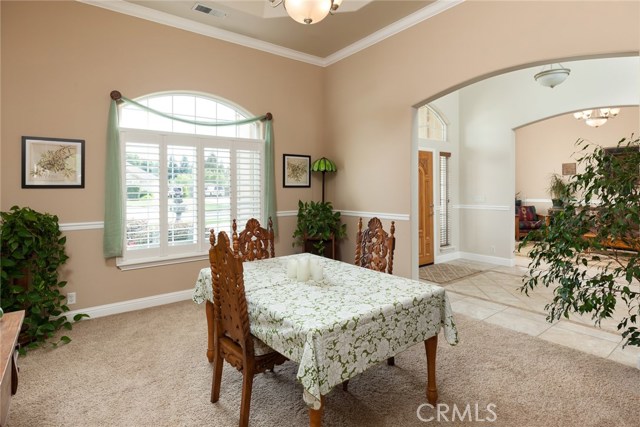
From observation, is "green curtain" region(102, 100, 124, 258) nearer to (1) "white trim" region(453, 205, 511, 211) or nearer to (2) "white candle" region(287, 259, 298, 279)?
(2) "white candle" region(287, 259, 298, 279)

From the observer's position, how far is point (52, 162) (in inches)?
137

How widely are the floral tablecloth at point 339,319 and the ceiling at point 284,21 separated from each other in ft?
10.2

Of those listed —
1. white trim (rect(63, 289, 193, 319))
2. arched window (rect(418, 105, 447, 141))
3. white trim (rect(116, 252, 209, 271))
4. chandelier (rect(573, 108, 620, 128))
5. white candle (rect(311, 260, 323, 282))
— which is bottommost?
white trim (rect(63, 289, 193, 319))

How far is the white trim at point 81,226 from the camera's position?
140 inches

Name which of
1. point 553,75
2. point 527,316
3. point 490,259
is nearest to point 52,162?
point 527,316

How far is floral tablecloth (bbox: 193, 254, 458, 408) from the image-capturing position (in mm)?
1568

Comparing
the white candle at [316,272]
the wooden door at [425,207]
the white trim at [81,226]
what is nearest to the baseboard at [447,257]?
the wooden door at [425,207]

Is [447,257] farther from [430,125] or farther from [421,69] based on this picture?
[421,69]

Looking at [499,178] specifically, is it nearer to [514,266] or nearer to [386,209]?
[514,266]

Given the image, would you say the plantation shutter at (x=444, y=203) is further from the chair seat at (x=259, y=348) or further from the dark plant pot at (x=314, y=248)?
the chair seat at (x=259, y=348)

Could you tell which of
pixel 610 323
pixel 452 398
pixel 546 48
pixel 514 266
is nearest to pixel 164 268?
pixel 452 398

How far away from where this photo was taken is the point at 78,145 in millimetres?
3613

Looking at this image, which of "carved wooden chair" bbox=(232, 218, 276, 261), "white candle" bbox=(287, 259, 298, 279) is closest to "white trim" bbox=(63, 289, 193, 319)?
"carved wooden chair" bbox=(232, 218, 276, 261)

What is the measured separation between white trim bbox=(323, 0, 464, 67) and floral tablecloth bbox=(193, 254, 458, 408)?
3.13m
